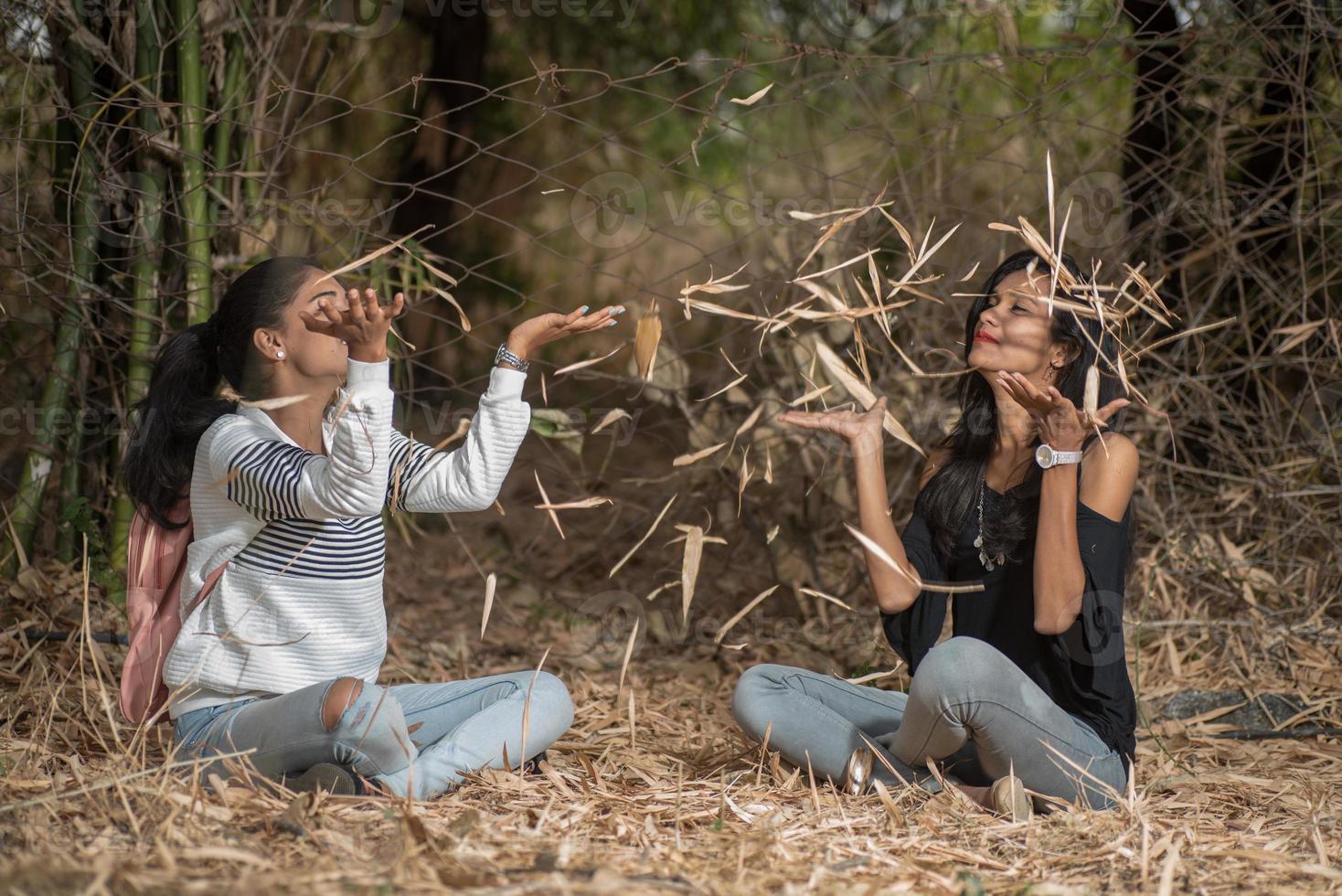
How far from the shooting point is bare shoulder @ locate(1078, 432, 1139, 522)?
1.81 m

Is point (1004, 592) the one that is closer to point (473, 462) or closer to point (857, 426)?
point (857, 426)

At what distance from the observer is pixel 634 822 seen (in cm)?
170

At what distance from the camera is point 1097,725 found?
1.85 m

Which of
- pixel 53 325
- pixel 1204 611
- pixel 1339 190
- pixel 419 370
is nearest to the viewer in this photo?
pixel 53 325

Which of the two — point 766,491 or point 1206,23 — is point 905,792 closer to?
point 766,491

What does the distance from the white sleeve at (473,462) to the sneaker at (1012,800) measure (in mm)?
844

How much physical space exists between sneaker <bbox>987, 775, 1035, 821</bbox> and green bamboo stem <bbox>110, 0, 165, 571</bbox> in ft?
5.40

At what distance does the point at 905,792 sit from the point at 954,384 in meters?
1.25

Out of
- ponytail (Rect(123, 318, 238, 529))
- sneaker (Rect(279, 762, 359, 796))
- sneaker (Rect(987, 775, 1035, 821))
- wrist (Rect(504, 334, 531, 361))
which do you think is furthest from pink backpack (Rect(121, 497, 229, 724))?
sneaker (Rect(987, 775, 1035, 821))

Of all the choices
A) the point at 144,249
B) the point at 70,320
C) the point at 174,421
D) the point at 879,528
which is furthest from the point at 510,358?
the point at 70,320

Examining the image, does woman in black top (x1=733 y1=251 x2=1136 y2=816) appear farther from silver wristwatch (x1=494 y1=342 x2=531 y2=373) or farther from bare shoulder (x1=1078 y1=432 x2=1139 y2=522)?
silver wristwatch (x1=494 y1=342 x2=531 y2=373)

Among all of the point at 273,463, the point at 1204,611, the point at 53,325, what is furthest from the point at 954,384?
the point at 53,325

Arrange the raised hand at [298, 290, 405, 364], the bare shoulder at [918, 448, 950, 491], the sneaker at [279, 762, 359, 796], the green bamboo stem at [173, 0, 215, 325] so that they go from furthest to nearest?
1. the green bamboo stem at [173, 0, 215, 325]
2. the bare shoulder at [918, 448, 950, 491]
3. the sneaker at [279, 762, 359, 796]
4. the raised hand at [298, 290, 405, 364]

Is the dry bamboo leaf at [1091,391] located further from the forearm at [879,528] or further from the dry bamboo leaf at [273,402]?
the dry bamboo leaf at [273,402]
